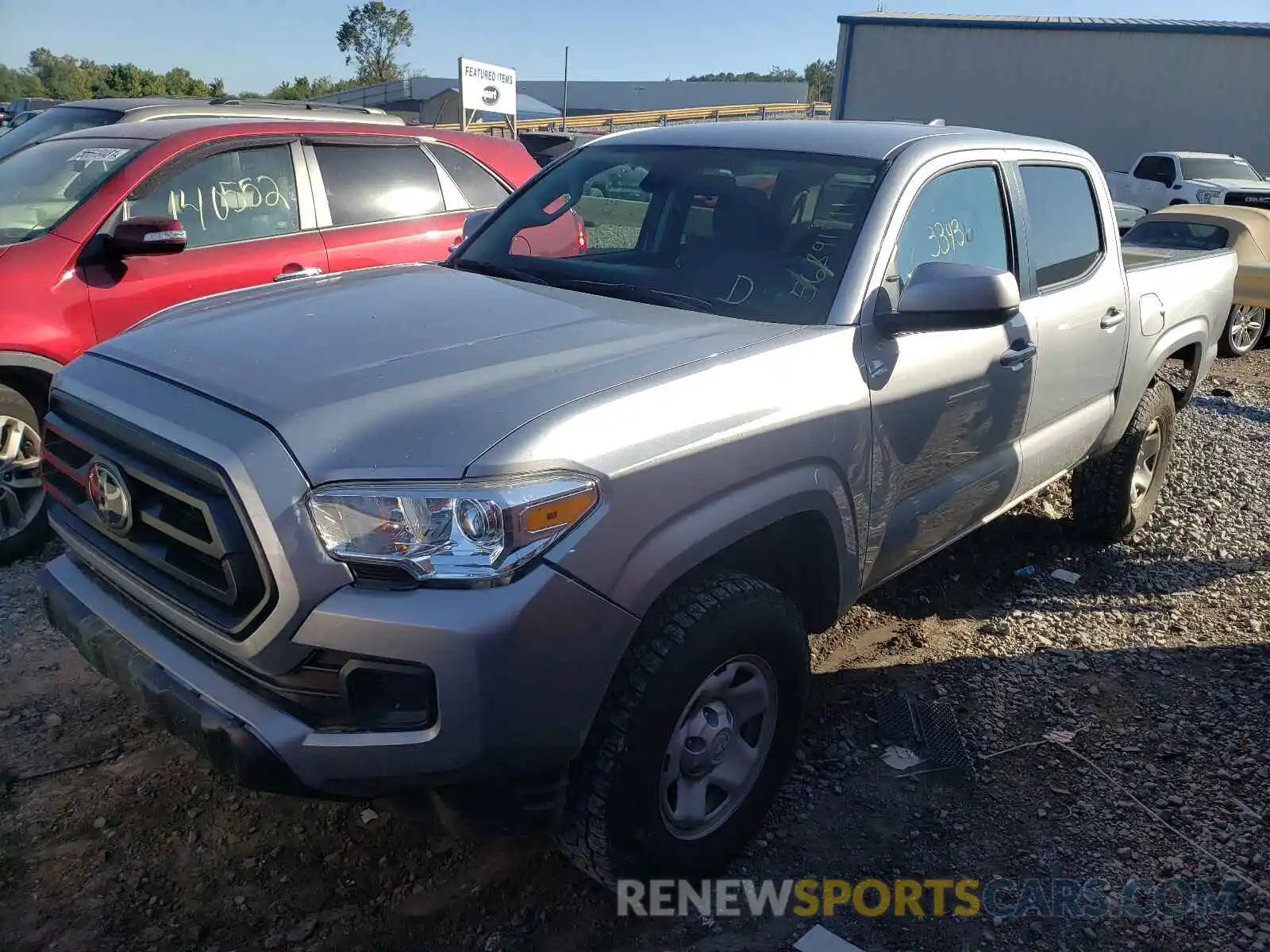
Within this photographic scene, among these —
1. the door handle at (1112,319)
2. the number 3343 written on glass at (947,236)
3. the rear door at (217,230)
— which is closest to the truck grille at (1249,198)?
the door handle at (1112,319)

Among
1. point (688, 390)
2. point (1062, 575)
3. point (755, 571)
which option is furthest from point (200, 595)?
point (1062, 575)

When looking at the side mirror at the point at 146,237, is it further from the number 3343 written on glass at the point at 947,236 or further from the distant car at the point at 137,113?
the number 3343 written on glass at the point at 947,236

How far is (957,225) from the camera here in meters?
3.35

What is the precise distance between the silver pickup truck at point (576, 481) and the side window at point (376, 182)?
219cm

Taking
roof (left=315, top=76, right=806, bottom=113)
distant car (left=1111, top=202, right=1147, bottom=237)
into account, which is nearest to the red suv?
distant car (left=1111, top=202, right=1147, bottom=237)

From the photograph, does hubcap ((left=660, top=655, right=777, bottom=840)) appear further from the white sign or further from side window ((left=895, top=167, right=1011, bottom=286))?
the white sign

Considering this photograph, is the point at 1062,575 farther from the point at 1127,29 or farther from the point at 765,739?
the point at 1127,29

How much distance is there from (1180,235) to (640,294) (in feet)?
31.0

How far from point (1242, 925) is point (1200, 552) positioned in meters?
2.89

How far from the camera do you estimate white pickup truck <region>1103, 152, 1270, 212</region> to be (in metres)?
17.0

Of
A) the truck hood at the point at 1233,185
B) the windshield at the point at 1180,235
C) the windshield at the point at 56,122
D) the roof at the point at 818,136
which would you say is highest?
the roof at the point at 818,136

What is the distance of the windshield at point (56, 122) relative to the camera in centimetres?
682

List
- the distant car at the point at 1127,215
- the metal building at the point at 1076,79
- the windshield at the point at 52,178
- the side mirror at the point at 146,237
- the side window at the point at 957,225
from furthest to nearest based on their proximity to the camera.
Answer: the metal building at the point at 1076,79, the distant car at the point at 1127,215, the windshield at the point at 52,178, the side mirror at the point at 146,237, the side window at the point at 957,225

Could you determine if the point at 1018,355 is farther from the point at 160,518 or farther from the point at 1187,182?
the point at 1187,182
